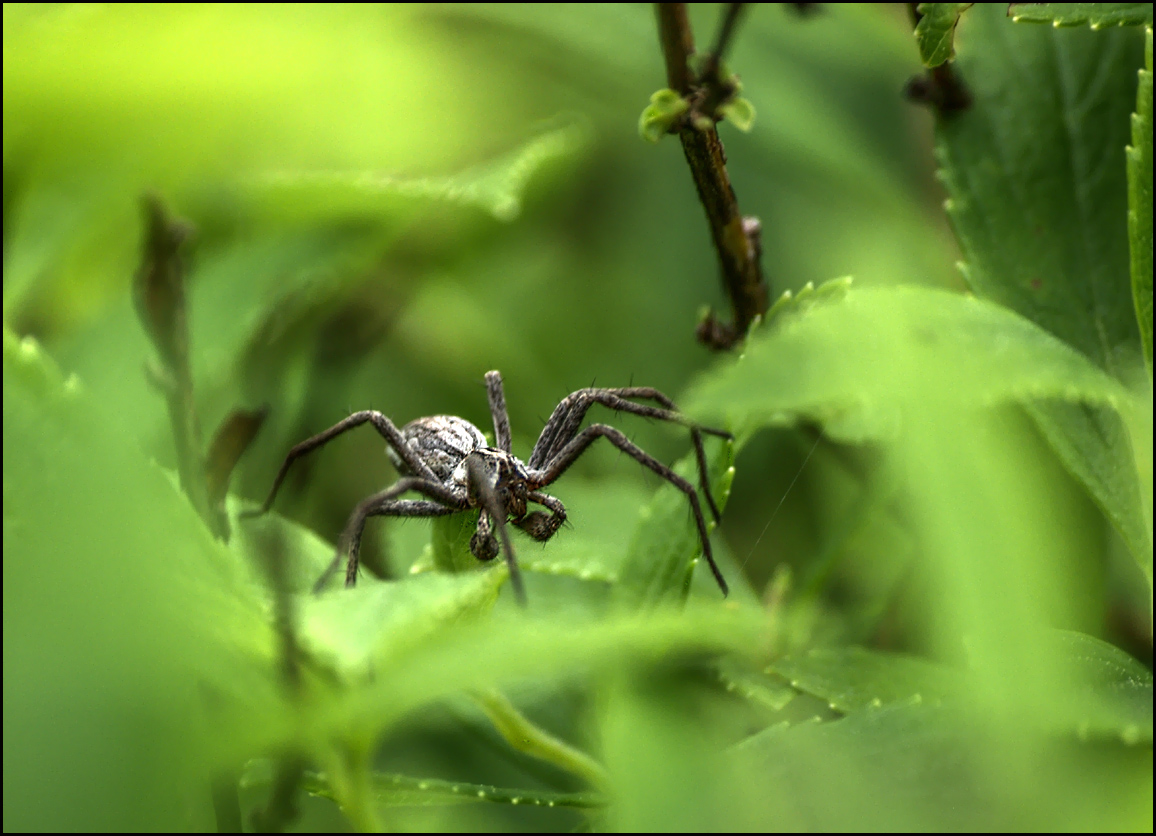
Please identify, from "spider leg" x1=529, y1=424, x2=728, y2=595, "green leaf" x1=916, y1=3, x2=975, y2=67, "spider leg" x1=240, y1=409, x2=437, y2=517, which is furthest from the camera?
"spider leg" x1=240, y1=409, x2=437, y2=517

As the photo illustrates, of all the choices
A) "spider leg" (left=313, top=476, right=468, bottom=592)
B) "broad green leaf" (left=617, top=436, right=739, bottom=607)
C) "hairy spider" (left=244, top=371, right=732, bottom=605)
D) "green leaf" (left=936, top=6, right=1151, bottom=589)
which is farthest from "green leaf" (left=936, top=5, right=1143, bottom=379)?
"spider leg" (left=313, top=476, right=468, bottom=592)

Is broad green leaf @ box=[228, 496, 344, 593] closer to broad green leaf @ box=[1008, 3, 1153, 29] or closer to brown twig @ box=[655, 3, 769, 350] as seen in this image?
brown twig @ box=[655, 3, 769, 350]

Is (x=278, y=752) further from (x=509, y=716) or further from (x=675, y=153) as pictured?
(x=675, y=153)

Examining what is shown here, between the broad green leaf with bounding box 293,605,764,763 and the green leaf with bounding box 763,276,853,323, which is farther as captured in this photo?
the green leaf with bounding box 763,276,853,323

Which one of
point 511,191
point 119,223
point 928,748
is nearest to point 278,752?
point 928,748

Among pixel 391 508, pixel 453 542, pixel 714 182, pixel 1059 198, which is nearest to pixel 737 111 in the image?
pixel 714 182

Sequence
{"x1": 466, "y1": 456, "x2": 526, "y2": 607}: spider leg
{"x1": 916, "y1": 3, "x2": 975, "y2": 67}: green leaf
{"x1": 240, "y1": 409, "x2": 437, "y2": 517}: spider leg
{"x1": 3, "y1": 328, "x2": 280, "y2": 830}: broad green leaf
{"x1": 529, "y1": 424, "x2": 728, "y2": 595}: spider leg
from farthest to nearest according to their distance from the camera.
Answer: {"x1": 240, "y1": 409, "x2": 437, "y2": 517}: spider leg → {"x1": 529, "y1": 424, "x2": 728, "y2": 595}: spider leg → {"x1": 466, "y1": 456, "x2": 526, "y2": 607}: spider leg → {"x1": 916, "y1": 3, "x2": 975, "y2": 67}: green leaf → {"x1": 3, "y1": 328, "x2": 280, "y2": 830}: broad green leaf
